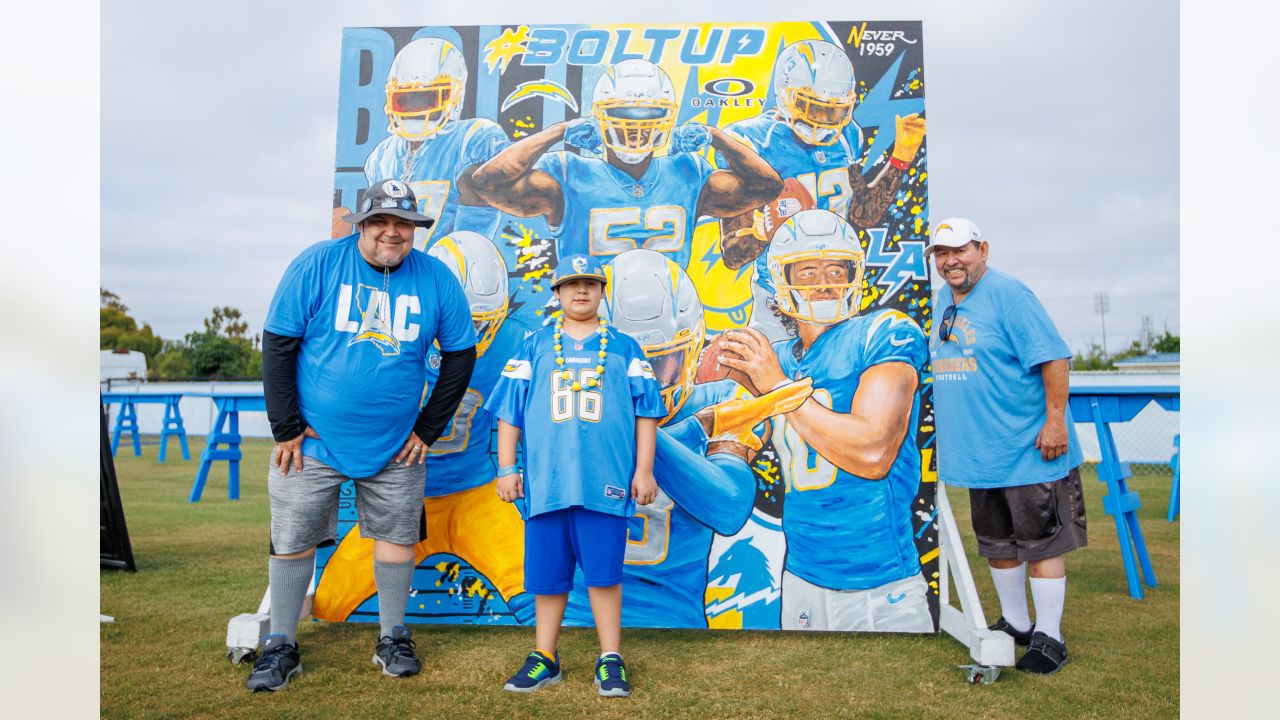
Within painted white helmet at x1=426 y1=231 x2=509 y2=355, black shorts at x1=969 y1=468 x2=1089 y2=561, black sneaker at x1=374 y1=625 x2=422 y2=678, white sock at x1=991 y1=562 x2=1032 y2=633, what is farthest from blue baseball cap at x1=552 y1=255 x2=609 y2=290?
white sock at x1=991 y1=562 x2=1032 y2=633

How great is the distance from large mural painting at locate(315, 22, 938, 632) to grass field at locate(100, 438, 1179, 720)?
168 millimetres

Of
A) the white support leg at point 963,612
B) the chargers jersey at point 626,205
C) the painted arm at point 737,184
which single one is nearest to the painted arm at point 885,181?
the painted arm at point 737,184

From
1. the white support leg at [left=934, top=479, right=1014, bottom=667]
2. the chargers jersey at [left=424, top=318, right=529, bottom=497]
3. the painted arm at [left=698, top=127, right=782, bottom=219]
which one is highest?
the painted arm at [left=698, top=127, right=782, bottom=219]

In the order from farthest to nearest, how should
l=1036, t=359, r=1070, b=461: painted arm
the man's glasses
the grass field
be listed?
the man's glasses → l=1036, t=359, r=1070, b=461: painted arm → the grass field

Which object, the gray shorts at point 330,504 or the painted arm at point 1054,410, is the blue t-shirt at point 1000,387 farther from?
the gray shorts at point 330,504

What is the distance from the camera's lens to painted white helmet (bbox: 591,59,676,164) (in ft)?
12.3

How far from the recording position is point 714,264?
367 centimetres

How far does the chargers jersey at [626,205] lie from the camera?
3686mm

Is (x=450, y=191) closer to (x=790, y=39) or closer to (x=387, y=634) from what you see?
(x=790, y=39)

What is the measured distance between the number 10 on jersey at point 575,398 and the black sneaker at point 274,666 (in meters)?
1.27

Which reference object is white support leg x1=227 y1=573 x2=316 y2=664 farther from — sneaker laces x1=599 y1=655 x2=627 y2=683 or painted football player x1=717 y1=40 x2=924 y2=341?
painted football player x1=717 y1=40 x2=924 y2=341

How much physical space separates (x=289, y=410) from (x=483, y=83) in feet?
5.66

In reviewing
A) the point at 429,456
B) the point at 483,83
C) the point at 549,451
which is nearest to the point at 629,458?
the point at 549,451

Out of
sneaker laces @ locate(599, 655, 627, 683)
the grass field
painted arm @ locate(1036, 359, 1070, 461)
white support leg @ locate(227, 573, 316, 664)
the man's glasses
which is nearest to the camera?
the grass field
